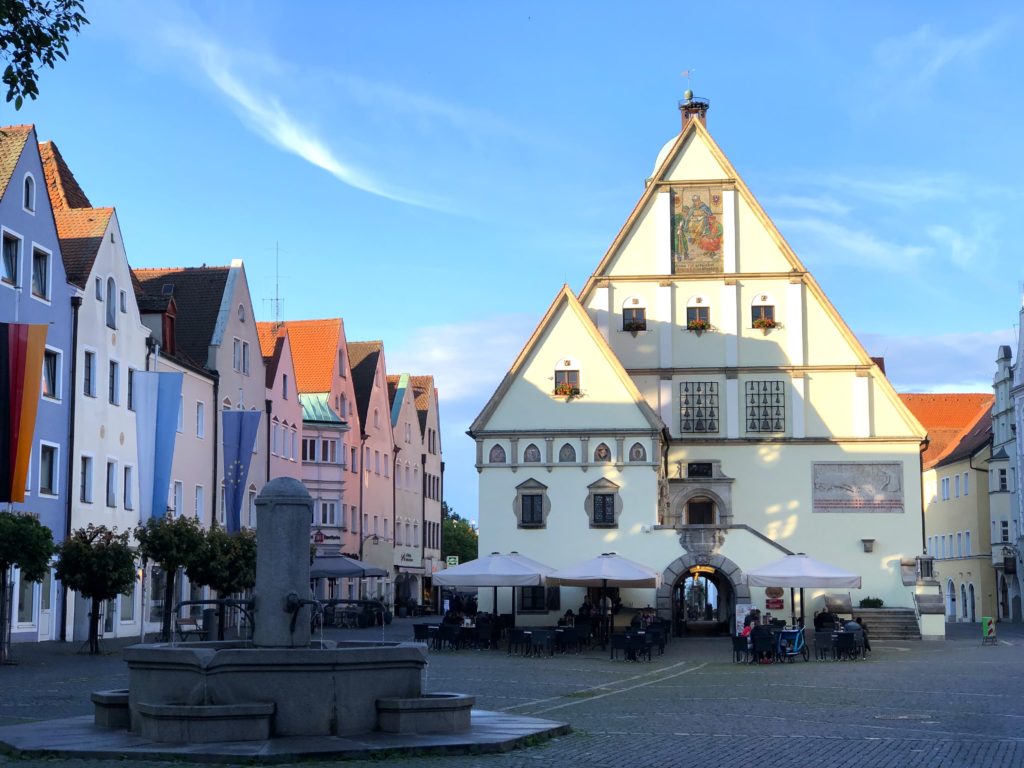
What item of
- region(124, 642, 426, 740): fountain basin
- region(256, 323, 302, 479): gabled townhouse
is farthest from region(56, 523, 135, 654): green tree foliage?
region(256, 323, 302, 479): gabled townhouse

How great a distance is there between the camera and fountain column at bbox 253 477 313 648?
632 inches

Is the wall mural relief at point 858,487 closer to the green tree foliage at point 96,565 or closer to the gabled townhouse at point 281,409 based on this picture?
the gabled townhouse at point 281,409

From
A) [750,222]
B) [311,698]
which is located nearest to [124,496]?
[750,222]

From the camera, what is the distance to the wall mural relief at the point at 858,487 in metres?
47.6

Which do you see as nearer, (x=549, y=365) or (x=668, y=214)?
(x=549, y=365)

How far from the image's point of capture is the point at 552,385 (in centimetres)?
4616

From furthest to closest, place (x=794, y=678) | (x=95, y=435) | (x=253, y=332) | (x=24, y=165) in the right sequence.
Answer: (x=253, y=332) < (x=95, y=435) < (x=24, y=165) < (x=794, y=678)

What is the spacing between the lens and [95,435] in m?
42.1

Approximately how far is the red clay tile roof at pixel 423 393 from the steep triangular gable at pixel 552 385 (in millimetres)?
43519

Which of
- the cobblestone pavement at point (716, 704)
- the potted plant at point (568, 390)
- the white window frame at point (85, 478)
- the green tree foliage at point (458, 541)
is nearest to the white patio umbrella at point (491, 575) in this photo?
the cobblestone pavement at point (716, 704)

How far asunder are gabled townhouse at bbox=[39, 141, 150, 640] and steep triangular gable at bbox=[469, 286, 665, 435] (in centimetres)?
1092

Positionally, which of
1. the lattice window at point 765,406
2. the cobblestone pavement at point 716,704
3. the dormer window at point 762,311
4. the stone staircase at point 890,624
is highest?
the dormer window at point 762,311

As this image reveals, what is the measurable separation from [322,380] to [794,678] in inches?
1689

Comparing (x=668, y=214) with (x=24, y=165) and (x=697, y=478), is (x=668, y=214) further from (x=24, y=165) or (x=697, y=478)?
(x=24, y=165)
